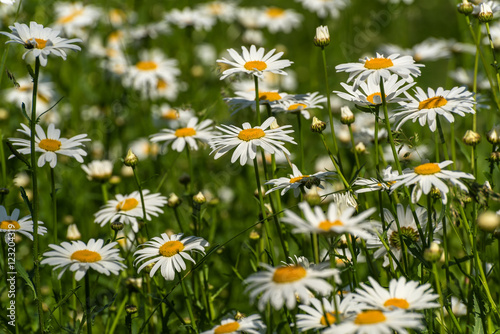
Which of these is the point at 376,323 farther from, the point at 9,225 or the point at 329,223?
the point at 9,225

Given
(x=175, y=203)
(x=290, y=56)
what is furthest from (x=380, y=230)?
(x=290, y=56)

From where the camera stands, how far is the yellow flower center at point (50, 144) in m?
2.04

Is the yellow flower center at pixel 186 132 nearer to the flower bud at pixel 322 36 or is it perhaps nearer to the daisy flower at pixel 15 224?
the daisy flower at pixel 15 224

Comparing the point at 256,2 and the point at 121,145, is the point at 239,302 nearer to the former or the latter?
the point at 121,145

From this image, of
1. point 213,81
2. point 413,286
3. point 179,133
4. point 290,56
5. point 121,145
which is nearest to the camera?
point 413,286

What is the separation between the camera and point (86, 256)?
1847mm

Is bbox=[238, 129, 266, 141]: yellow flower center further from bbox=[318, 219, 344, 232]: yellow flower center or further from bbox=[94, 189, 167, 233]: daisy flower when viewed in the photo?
bbox=[318, 219, 344, 232]: yellow flower center

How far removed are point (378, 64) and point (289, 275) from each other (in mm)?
836

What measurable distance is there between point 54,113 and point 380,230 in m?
3.12

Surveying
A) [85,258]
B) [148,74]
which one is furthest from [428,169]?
[148,74]

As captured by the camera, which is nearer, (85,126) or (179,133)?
(179,133)

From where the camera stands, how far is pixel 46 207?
338 centimetres

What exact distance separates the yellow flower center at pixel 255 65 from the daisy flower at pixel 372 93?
0.97 ft

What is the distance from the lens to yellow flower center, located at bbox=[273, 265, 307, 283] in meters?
1.25
